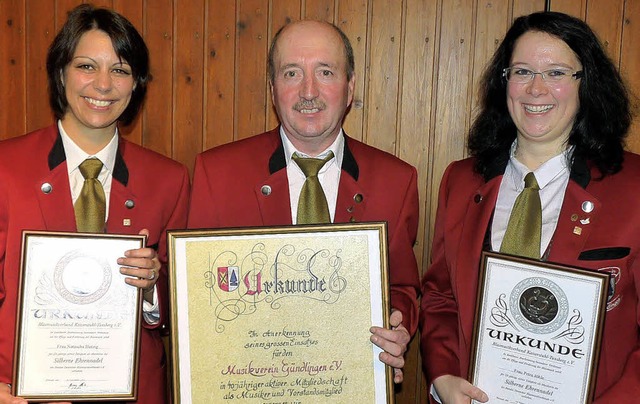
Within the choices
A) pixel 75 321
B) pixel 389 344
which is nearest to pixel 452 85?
pixel 389 344

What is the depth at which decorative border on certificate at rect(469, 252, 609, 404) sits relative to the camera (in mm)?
1871

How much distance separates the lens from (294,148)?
2.46 metres

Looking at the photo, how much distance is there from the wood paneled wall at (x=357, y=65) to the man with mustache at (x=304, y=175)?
69 cm

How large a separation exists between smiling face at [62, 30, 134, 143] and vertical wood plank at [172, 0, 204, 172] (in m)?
0.85

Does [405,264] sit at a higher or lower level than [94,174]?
lower

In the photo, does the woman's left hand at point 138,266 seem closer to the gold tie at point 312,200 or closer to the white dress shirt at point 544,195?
the gold tie at point 312,200

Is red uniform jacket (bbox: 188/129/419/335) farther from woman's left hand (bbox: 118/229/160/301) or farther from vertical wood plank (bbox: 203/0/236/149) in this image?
vertical wood plank (bbox: 203/0/236/149)

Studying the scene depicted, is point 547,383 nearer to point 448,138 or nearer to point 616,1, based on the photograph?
point 448,138

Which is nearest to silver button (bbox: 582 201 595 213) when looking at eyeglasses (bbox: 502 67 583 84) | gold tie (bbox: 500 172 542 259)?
gold tie (bbox: 500 172 542 259)

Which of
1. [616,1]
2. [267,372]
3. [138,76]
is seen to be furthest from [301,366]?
[616,1]

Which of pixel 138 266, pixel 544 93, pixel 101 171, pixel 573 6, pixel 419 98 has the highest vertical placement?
pixel 573 6

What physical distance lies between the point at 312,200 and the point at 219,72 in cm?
119

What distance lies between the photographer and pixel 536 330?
1934 mm

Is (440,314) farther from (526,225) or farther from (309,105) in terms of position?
(309,105)
